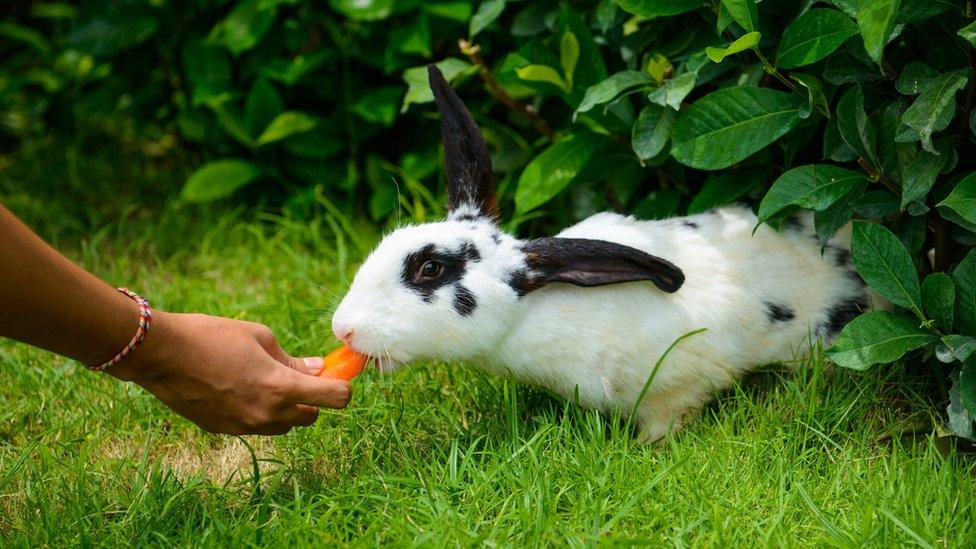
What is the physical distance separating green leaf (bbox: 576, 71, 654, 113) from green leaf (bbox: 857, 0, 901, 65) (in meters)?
0.91

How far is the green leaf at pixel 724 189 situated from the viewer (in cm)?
318

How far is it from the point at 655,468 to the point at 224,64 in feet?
9.61

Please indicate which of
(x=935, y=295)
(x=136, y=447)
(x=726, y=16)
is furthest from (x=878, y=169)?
(x=136, y=447)

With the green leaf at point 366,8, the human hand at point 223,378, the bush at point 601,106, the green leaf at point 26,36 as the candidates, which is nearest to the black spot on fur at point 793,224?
the bush at point 601,106

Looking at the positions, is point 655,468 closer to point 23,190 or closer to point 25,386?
point 25,386

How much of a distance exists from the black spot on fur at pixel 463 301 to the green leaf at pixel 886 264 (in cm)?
107

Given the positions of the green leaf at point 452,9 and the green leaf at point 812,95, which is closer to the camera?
the green leaf at point 812,95

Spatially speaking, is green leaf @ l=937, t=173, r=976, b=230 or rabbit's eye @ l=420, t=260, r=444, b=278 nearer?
green leaf @ l=937, t=173, r=976, b=230

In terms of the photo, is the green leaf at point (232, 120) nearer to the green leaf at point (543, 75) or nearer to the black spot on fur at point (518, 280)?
the green leaf at point (543, 75)

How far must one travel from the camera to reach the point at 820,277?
3029 mm

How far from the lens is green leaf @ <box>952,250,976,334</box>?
2.62m

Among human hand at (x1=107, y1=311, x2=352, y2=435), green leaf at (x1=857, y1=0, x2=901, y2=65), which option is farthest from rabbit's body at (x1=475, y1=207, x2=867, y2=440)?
green leaf at (x1=857, y1=0, x2=901, y2=65)

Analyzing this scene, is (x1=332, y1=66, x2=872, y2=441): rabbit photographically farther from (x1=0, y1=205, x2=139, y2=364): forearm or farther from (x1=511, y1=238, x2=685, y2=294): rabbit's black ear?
(x1=0, y1=205, x2=139, y2=364): forearm

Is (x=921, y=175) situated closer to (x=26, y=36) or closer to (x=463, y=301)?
(x=463, y=301)
